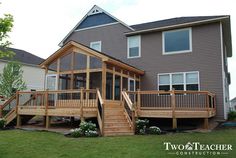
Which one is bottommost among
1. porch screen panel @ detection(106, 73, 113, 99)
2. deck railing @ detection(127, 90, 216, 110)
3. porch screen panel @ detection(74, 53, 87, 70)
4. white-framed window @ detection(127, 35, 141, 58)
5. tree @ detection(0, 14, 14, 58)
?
deck railing @ detection(127, 90, 216, 110)

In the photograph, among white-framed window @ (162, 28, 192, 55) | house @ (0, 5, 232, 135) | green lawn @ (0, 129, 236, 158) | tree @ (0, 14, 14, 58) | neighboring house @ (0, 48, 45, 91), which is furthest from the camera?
neighboring house @ (0, 48, 45, 91)

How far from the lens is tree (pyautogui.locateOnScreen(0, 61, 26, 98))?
2236 cm

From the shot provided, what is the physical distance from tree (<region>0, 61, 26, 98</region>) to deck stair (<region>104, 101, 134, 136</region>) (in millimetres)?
14702

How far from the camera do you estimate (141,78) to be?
15609 millimetres

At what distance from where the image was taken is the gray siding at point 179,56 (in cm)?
1334

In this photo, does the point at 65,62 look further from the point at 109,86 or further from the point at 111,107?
the point at 111,107

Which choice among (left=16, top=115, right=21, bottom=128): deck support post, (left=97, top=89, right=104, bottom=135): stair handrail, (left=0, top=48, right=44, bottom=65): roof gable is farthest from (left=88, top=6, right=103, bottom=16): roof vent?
(left=0, top=48, right=44, bottom=65): roof gable

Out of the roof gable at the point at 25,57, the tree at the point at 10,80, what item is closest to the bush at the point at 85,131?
the tree at the point at 10,80

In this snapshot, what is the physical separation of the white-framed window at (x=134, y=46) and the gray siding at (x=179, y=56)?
10.0 inches

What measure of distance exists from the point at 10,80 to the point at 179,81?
1690 centimetres

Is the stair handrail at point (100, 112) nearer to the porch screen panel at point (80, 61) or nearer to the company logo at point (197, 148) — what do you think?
the porch screen panel at point (80, 61)

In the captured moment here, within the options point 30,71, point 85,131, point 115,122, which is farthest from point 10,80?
point 115,122

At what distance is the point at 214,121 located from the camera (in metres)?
13.0

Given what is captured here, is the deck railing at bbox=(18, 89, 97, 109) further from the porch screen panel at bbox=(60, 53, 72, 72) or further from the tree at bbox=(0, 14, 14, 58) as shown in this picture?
the tree at bbox=(0, 14, 14, 58)
